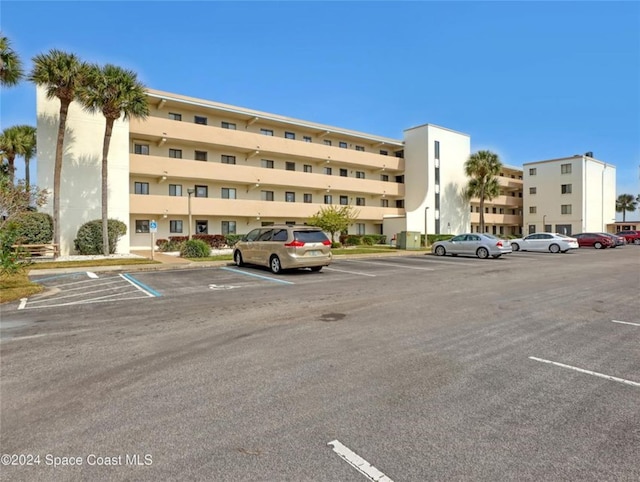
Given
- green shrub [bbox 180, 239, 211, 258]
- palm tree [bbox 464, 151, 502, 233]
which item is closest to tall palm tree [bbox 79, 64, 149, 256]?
green shrub [bbox 180, 239, 211, 258]

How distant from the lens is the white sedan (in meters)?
27.3

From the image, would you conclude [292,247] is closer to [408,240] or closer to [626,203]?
[408,240]

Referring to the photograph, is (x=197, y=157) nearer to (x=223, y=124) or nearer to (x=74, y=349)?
(x=223, y=124)

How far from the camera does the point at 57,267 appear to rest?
15195 millimetres

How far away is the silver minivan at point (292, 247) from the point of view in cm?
1343

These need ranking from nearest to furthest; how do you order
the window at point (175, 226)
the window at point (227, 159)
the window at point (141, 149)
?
the window at point (141, 149)
the window at point (175, 226)
the window at point (227, 159)

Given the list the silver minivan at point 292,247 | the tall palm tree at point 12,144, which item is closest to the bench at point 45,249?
the silver minivan at point 292,247

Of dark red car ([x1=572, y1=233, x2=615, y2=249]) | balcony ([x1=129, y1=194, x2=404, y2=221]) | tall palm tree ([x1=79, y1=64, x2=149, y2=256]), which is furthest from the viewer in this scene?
dark red car ([x1=572, y1=233, x2=615, y2=249])

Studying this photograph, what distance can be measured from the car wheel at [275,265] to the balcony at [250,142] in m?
16.3

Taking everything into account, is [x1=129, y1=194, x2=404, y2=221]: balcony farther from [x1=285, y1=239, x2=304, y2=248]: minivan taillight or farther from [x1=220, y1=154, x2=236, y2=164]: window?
[x1=285, y1=239, x2=304, y2=248]: minivan taillight

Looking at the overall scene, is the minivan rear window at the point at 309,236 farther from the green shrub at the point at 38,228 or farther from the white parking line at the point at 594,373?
the green shrub at the point at 38,228

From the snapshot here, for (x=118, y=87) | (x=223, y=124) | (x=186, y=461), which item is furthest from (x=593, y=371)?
(x=223, y=124)

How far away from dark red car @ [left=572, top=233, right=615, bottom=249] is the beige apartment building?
39.9 feet

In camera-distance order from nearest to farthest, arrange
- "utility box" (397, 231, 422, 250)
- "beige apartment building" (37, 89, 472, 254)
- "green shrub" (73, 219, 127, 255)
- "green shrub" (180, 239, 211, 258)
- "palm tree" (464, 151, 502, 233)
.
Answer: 1. "green shrub" (180, 239, 211, 258)
2. "green shrub" (73, 219, 127, 255)
3. "beige apartment building" (37, 89, 472, 254)
4. "utility box" (397, 231, 422, 250)
5. "palm tree" (464, 151, 502, 233)
